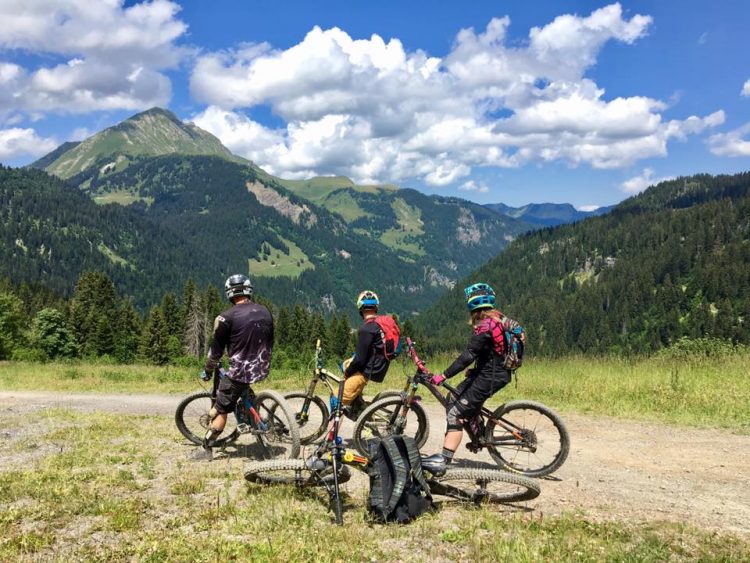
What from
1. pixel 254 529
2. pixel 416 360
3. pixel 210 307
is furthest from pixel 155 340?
pixel 254 529

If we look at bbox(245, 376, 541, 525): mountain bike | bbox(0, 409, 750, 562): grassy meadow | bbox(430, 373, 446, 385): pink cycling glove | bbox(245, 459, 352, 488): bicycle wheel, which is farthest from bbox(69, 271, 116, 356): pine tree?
bbox(430, 373, 446, 385): pink cycling glove

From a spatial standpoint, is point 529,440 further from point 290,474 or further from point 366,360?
point 290,474

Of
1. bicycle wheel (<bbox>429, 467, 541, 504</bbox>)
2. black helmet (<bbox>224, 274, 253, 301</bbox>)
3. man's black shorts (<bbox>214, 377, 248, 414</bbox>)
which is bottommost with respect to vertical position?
bicycle wheel (<bbox>429, 467, 541, 504</bbox>)

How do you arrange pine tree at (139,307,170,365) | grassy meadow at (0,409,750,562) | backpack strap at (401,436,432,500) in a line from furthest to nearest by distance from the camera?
1. pine tree at (139,307,170,365)
2. backpack strap at (401,436,432,500)
3. grassy meadow at (0,409,750,562)

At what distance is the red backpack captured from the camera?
28.0ft

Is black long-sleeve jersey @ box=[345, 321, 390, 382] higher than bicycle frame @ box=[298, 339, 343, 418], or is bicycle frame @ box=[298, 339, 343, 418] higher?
black long-sleeve jersey @ box=[345, 321, 390, 382]

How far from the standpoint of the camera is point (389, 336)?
858 cm

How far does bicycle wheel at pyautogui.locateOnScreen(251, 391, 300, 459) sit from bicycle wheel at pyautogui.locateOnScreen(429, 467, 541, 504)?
10.7ft

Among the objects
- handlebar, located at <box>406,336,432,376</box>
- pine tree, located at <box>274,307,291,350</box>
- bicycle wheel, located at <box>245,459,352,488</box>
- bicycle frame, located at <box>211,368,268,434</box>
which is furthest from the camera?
pine tree, located at <box>274,307,291,350</box>

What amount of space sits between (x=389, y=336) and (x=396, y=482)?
314 cm

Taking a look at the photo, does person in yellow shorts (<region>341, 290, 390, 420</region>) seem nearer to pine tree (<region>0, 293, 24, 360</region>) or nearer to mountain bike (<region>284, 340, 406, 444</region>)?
mountain bike (<region>284, 340, 406, 444</region>)

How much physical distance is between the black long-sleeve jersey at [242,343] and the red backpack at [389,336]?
6.34ft

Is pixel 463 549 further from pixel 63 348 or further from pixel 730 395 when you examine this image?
pixel 63 348

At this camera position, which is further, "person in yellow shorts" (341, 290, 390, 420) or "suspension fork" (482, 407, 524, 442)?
"person in yellow shorts" (341, 290, 390, 420)
